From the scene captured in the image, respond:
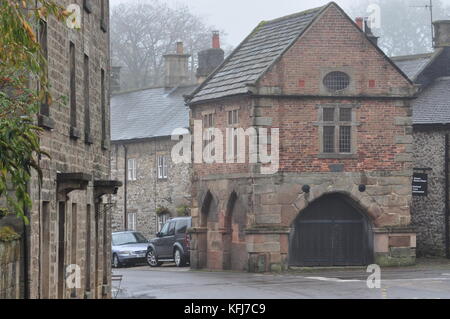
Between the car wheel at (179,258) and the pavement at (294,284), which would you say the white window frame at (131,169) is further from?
→ the pavement at (294,284)

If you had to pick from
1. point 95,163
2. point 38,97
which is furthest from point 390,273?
point 38,97

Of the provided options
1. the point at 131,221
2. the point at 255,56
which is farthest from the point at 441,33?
the point at 131,221

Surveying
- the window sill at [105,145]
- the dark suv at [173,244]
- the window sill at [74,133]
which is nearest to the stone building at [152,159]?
the dark suv at [173,244]

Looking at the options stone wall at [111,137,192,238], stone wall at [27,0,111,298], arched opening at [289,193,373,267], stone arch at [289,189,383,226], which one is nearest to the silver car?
stone wall at [111,137,192,238]

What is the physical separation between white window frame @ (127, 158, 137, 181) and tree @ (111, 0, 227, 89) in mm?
30068

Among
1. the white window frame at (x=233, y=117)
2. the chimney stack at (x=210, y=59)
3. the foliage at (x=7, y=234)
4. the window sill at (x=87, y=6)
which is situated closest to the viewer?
the foliage at (x=7, y=234)

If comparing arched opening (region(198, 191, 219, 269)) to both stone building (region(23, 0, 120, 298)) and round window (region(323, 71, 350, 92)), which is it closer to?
round window (region(323, 71, 350, 92))

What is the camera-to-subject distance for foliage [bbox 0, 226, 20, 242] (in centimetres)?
1662

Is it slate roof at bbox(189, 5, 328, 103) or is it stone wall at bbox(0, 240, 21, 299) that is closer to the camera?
stone wall at bbox(0, 240, 21, 299)

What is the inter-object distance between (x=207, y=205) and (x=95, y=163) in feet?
54.9

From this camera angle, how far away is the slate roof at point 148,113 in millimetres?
56719

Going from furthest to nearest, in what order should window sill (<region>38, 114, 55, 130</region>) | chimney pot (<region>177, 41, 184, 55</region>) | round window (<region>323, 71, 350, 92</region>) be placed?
chimney pot (<region>177, 41, 184, 55</region>) → round window (<region>323, 71, 350, 92</region>) → window sill (<region>38, 114, 55, 130</region>)

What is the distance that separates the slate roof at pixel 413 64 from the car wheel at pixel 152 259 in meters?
Result: 12.2

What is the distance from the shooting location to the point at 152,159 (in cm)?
5712
